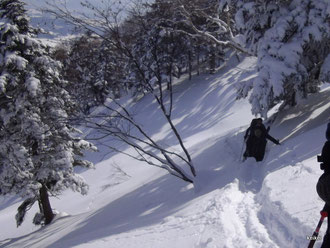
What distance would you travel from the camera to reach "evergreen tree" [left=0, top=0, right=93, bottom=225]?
11367 mm

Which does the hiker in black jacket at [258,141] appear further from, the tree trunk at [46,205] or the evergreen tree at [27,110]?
the tree trunk at [46,205]

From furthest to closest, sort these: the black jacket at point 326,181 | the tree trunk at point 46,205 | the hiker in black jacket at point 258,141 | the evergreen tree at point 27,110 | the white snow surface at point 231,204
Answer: the tree trunk at point 46,205, the evergreen tree at point 27,110, the hiker in black jacket at point 258,141, the white snow surface at point 231,204, the black jacket at point 326,181

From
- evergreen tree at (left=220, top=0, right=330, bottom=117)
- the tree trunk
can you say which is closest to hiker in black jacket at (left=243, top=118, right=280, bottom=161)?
evergreen tree at (left=220, top=0, right=330, bottom=117)

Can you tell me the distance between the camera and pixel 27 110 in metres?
11.9

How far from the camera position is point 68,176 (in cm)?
1348

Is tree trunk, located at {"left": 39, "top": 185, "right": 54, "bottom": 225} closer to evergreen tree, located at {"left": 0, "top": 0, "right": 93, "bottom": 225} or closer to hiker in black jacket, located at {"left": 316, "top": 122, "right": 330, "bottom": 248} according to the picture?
evergreen tree, located at {"left": 0, "top": 0, "right": 93, "bottom": 225}

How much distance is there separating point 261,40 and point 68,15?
566 cm

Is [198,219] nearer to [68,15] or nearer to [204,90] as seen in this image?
[68,15]

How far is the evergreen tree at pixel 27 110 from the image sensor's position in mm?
11367

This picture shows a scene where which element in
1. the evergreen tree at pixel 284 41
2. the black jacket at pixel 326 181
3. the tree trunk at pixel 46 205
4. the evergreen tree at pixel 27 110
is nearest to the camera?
the black jacket at pixel 326 181

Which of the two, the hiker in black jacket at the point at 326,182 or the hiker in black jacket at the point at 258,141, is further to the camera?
the hiker in black jacket at the point at 258,141

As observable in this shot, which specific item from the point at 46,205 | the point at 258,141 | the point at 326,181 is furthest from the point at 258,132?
the point at 46,205

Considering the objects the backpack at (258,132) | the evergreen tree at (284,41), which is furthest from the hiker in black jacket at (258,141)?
the evergreen tree at (284,41)

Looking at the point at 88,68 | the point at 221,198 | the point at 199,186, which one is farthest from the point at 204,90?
the point at 221,198
